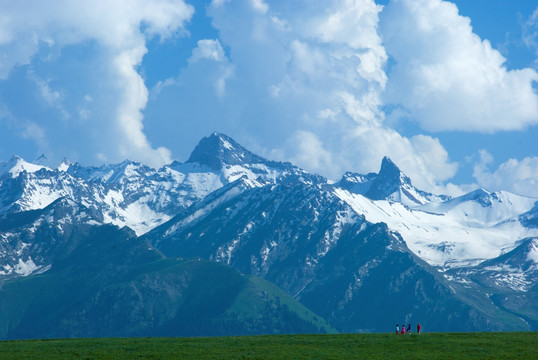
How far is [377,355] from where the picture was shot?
581 feet

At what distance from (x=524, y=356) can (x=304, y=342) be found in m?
49.6

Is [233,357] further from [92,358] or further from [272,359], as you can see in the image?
[92,358]

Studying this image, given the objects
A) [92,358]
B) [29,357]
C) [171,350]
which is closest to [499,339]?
[171,350]

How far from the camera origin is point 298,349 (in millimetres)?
185750

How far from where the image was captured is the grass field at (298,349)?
175250mm

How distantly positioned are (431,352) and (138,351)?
201 feet

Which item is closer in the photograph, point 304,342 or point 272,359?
point 272,359

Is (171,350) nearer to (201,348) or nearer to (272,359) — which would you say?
(201,348)

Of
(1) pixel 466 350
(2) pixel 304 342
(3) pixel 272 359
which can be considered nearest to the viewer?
(3) pixel 272 359

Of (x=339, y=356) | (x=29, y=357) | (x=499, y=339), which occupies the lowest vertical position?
(x=29, y=357)

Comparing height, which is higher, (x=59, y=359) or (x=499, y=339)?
(x=499, y=339)

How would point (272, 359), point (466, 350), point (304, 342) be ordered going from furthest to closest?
1. point (304, 342)
2. point (466, 350)
3. point (272, 359)

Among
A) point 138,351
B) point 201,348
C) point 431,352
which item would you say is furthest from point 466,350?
point 138,351

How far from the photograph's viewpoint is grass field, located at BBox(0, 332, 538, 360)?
175 m
